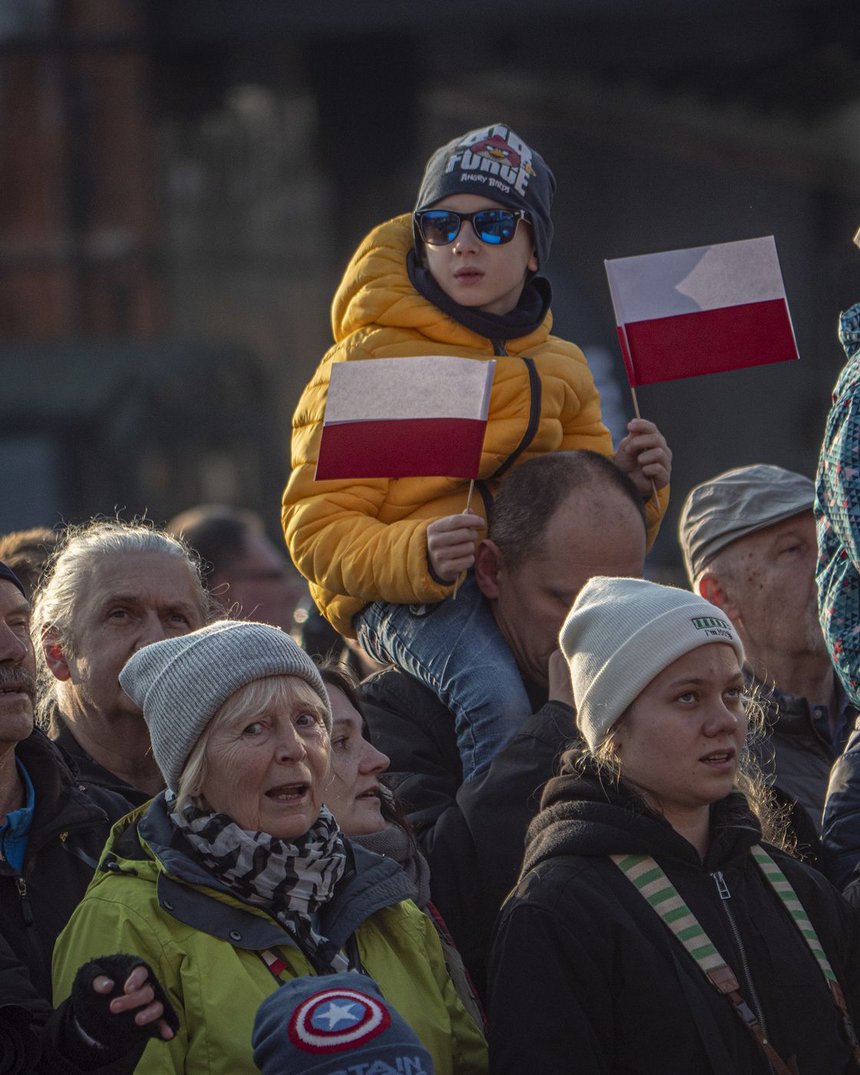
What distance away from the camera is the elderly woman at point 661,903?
327 centimetres

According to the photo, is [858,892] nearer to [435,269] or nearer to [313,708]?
[313,708]

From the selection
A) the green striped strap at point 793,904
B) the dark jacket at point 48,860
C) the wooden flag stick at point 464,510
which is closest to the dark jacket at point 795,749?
the wooden flag stick at point 464,510

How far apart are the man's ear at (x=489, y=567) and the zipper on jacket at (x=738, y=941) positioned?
1.15 metres

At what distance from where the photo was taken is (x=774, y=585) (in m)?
4.91

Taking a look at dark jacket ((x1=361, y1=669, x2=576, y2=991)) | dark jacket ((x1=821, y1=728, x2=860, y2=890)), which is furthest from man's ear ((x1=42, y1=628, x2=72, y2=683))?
dark jacket ((x1=821, y1=728, x2=860, y2=890))

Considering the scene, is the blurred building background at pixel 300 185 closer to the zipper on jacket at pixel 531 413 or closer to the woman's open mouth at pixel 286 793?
the zipper on jacket at pixel 531 413

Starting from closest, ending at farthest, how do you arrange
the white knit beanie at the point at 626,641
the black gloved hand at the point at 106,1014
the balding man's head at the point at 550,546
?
the black gloved hand at the point at 106,1014 → the white knit beanie at the point at 626,641 → the balding man's head at the point at 550,546

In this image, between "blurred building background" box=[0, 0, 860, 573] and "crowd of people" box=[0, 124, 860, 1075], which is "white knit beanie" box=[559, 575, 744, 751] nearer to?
"crowd of people" box=[0, 124, 860, 1075]

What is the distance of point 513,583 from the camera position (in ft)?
14.5

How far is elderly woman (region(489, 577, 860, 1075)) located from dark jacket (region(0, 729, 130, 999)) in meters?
0.78

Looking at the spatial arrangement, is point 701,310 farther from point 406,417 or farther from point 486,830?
point 486,830

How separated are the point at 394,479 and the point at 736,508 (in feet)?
3.15

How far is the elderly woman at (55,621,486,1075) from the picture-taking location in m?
3.24

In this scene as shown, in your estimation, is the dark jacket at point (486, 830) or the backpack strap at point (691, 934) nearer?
the backpack strap at point (691, 934)
